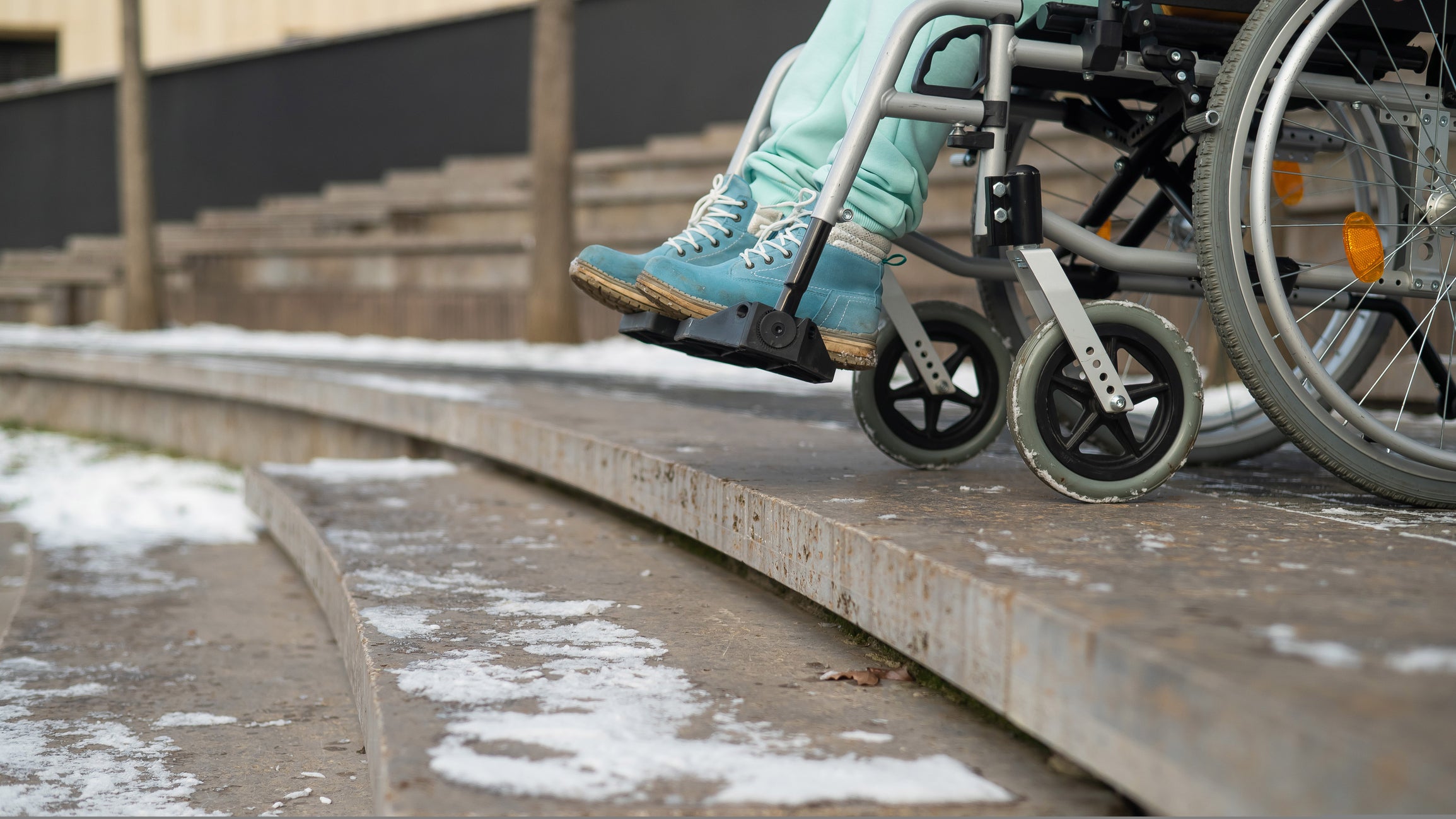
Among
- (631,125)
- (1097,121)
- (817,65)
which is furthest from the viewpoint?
(631,125)

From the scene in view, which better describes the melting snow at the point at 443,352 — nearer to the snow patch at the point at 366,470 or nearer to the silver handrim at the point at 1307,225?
the snow patch at the point at 366,470

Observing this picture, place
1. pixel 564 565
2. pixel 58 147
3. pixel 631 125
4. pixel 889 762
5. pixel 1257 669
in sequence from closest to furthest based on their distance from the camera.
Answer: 1. pixel 1257 669
2. pixel 889 762
3. pixel 564 565
4. pixel 631 125
5. pixel 58 147

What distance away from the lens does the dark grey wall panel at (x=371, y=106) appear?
29.8 ft

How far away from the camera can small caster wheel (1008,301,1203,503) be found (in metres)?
1.45

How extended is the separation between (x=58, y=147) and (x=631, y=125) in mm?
7829

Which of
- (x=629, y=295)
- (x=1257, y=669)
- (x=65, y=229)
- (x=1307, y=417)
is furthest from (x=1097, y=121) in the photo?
(x=65, y=229)

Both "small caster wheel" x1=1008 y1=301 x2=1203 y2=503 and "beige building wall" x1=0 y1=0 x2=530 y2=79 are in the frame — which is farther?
"beige building wall" x1=0 y1=0 x2=530 y2=79

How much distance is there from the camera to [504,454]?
291cm

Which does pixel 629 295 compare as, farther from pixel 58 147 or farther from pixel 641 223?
pixel 58 147

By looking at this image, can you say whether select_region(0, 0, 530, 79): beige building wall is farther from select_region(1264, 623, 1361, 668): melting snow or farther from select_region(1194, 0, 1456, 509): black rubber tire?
select_region(1264, 623, 1361, 668): melting snow

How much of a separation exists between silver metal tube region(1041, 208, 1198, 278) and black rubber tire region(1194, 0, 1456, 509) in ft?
0.44

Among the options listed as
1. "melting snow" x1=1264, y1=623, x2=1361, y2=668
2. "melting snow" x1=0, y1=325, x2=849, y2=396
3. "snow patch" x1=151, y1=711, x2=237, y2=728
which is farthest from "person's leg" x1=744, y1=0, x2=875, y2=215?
"melting snow" x1=0, y1=325, x2=849, y2=396

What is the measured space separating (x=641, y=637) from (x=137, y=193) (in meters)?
9.82

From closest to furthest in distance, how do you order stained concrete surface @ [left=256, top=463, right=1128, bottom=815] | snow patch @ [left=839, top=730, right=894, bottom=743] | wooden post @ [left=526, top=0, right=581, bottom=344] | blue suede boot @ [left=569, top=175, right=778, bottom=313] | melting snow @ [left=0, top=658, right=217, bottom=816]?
1. stained concrete surface @ [left=256, top=463, right=1128, bottom=815]
2. snow patch @ [left=839, top=730, right=894, bottom=743]
3. melting snow @ [left=0, top=658, right=217, bottom=816]
4. blue suede boot @ [left=569, top=175, right=778, bottom=313]
5. wooden post @ [left=526, top=0, right=581, bottom=344]
